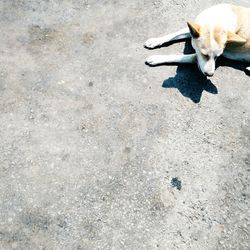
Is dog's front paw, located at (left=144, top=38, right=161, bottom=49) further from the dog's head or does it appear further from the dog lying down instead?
the dog's head

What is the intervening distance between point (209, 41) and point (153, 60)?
95 cm

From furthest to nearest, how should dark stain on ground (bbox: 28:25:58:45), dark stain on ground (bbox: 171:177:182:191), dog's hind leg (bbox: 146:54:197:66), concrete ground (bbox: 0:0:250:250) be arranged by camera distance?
1. dark stain on ground (bbox: 28:25:58:45)
2. dog's hind leg (bbox: 146:54:197:66)
3. dark stain on ground (bbox: 171:177:182:191)
4. concrete ground (bbox: 0:0:250:250)

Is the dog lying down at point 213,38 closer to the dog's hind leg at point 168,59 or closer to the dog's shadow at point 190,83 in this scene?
the dog's hind leg at point 168,59

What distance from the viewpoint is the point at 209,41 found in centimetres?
586

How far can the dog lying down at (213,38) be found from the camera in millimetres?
5875

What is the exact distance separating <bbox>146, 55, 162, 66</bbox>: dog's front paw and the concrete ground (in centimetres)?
13

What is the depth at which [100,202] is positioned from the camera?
5266 mm

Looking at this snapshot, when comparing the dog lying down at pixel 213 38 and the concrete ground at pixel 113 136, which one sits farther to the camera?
the dog lying down at pixel 213 38

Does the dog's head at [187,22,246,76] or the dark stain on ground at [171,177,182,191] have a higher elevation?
the dog's head at [187,22,246,76]

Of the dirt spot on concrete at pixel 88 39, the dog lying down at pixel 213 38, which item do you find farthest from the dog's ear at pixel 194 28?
the dirt spot on concrete at pixel 88 39

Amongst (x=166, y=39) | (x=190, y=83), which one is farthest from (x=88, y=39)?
(x=190, y=83)

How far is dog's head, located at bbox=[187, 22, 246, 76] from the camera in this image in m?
5.84

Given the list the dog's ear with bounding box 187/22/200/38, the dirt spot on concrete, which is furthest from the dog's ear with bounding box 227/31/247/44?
the dirt spot on concrete

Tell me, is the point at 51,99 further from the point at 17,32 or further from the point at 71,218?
the point at 71,218
